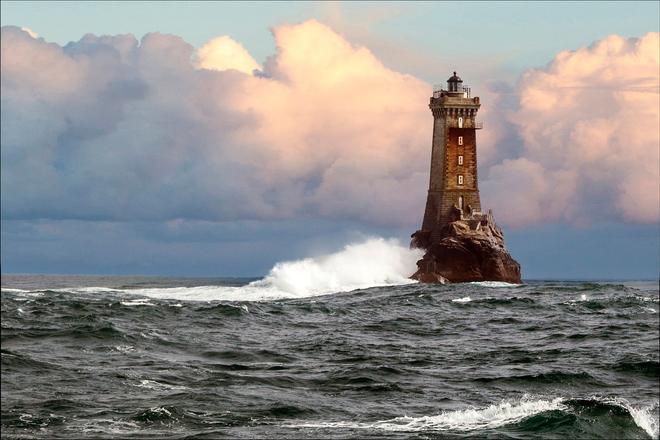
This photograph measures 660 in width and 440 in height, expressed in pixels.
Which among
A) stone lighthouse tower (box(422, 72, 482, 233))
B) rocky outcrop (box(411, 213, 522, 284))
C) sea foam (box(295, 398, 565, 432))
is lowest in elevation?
sea foam (box(295, 398, 565, 432))

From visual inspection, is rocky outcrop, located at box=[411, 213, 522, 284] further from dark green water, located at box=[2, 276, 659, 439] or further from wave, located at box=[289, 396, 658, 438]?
wave, located at box=[289, 396, 658, 438]

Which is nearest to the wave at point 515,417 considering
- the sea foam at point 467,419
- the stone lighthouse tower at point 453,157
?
the sea foam at point 467,419

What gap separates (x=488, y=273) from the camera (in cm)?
11381

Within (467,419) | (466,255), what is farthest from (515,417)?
(466,255)

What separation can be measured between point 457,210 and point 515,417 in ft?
278

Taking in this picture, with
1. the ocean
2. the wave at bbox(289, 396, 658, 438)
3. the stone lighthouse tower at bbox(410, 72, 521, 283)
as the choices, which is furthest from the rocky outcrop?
the wave at bbox(289, 396, 658, 438)

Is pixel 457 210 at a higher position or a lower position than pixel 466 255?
higher

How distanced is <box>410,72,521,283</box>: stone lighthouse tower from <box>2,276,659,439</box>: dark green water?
176 feet

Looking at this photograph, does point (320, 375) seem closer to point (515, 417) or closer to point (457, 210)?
point (515, 417)

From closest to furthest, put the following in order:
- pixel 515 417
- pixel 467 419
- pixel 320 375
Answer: pixel 467 419 → pixel 515 417 → pixel 320 375

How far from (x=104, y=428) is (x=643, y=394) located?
55.4 ft

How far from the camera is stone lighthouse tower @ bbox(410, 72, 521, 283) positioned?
11262 centimetres

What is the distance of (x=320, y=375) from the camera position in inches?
1409

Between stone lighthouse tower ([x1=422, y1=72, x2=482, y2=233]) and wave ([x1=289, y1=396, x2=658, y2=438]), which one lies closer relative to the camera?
wave ([x1=289, y1=396, x2=658, y2=438])
